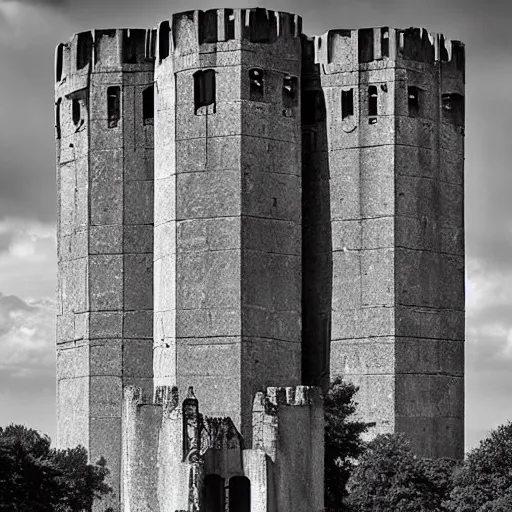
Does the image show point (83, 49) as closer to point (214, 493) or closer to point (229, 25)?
point (229, 25)

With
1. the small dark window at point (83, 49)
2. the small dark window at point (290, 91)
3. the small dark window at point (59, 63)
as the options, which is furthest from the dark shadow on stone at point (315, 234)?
the small dark window at point (59, 63)

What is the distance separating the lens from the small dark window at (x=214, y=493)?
2210 inches

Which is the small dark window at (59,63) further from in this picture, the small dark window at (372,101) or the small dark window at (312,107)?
the small dark window at (372,101)

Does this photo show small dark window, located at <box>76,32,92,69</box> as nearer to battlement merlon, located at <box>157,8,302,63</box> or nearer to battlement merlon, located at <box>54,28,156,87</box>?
battlement merlon, located at <box>54,28,156,87</box>

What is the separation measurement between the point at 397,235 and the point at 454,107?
598cm

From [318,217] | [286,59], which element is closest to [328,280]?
[318,217]

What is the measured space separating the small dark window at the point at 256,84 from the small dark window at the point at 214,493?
1802 centimetres

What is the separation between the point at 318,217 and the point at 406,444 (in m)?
10.4

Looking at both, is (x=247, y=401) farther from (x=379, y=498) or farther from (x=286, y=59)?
(x=286, y=59)

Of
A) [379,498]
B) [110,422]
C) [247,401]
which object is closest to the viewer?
[379,498]

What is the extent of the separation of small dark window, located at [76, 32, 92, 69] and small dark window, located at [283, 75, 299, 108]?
8404mm

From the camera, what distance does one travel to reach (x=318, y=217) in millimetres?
72500

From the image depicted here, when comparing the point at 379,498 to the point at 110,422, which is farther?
the point at 110,422

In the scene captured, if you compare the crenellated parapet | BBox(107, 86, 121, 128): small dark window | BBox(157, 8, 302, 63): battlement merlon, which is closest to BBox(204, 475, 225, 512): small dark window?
BBox(157, 8, 302, 63): battlement merlon
